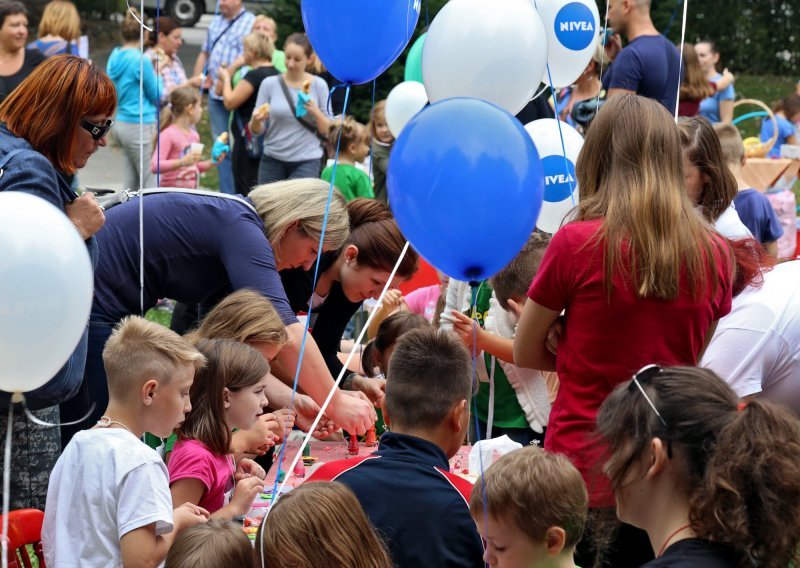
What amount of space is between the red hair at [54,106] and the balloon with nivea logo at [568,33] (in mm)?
2514

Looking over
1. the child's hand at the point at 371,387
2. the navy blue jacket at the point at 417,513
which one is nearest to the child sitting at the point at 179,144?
the child's hand at the point at 371,387

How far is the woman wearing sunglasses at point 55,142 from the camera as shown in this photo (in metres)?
2.88

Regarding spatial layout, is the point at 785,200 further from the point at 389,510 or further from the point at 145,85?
the point at 389,510

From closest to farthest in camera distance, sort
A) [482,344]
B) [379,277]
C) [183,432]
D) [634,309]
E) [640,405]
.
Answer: [640,405] < [634,309] < [183,432] < [482,344] < [379,277]

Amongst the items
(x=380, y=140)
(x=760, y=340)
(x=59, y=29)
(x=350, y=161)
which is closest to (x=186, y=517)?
(x=760, y=340)

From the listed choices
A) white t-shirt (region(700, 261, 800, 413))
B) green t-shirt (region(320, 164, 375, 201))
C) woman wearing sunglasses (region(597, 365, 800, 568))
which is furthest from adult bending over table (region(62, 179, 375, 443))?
green t-shirt (region(320, 164, 375, 201))

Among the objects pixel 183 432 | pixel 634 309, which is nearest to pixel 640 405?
pixel 634 309

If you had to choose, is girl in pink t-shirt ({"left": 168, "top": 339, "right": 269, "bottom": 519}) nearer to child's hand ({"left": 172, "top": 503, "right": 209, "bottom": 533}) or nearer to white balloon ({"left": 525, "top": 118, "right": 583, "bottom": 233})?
child's hand ({"left": 172, "top": 503, "right": 209, "bottom": 533})

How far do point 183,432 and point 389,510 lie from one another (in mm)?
860

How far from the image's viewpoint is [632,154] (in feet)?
9.15

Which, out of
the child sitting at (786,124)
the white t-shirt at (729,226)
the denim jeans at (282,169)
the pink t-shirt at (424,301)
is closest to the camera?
the white t-shirt at (729,226)

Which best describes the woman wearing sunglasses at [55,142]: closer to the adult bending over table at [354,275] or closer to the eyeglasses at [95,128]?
the eyeglasses at [95,128]

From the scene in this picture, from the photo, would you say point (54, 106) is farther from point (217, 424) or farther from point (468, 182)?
point (468, 182)

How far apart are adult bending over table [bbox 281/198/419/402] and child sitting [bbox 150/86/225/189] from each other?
157 inches
